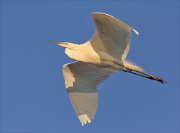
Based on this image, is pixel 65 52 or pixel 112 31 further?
pixel 65 52

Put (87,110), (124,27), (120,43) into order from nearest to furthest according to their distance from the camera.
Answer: (124,27) < (120,43) < (87,110)

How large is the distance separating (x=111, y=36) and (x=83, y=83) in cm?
229

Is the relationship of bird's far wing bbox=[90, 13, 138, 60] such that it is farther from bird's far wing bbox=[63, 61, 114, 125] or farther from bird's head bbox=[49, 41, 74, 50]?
bird's far wing bbox=[63, 61, 114, 125]

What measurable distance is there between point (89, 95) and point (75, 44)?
152cm

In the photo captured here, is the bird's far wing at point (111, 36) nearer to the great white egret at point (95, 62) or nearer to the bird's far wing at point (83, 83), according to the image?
the great white egret at point (95, 62)

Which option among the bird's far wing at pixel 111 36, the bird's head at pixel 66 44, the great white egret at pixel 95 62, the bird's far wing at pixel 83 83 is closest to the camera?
the bird's far wing at pixel 111 36

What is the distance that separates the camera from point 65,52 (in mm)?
15453

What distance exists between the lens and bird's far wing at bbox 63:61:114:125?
1592cm

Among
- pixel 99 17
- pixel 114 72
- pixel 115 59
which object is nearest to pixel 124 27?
pixel 99 17

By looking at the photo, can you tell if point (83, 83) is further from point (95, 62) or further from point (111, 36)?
point (111, 36)

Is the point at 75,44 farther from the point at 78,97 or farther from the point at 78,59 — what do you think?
the point at 78,97

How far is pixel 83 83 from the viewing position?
1648 cm

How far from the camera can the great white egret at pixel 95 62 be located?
14258 millimetres

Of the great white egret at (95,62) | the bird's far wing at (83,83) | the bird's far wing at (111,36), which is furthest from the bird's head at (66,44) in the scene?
the bird's far wing at (83,83)
